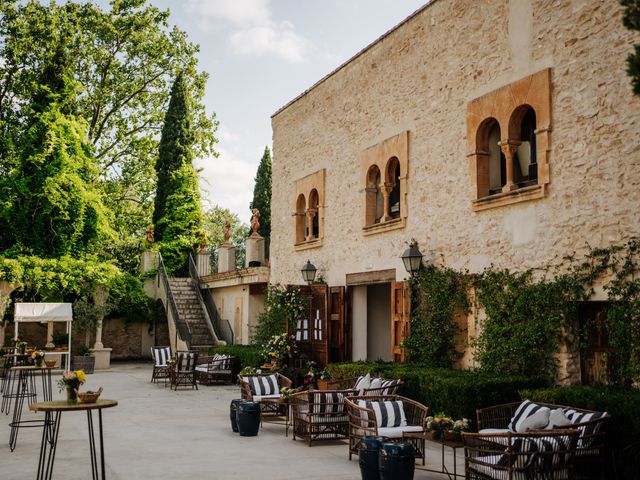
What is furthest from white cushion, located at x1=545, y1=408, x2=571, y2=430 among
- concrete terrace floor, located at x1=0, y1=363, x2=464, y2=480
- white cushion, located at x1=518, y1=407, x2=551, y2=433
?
concrete terrace floor, located at x1=0, y1=363, x2=464, y2=480

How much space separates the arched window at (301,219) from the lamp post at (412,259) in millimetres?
5745

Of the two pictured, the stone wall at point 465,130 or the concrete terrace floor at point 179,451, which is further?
the stone wall at point 465,130

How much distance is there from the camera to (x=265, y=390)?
11.6 meters

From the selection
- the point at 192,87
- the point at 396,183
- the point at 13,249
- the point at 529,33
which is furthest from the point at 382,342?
the point at 192,87

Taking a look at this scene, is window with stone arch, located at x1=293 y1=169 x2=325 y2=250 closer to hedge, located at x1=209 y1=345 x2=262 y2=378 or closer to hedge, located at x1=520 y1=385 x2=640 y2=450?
hedge, located at x1=209 y1=345 x2=262 y2=378

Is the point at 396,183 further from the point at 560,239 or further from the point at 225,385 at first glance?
the point at 225,385

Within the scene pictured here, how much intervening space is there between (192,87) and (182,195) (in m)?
4.97

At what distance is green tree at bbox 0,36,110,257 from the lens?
2192cm

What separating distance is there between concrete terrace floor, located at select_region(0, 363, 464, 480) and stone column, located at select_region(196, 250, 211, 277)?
40.8 feet

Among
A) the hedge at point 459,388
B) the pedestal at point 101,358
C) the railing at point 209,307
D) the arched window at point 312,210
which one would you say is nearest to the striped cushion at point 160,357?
the railing at point 209,307

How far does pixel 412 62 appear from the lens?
13.0 metres

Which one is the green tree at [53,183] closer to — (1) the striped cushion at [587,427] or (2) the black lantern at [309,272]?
(2) the black lantern at [309,272]

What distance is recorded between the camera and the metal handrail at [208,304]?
75.9 feet

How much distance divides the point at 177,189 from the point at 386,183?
14580mm
